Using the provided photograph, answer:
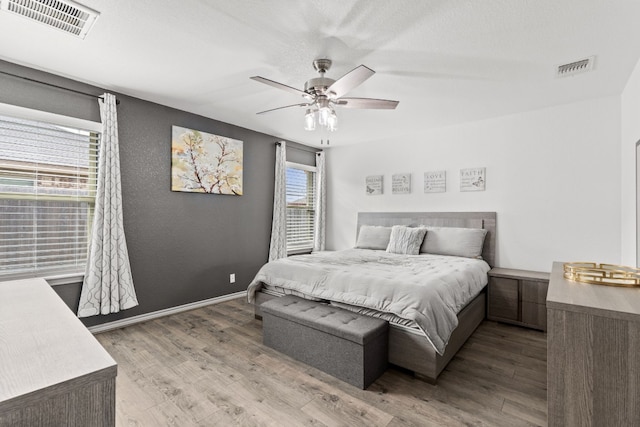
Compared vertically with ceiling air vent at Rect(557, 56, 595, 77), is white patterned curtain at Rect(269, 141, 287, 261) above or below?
below

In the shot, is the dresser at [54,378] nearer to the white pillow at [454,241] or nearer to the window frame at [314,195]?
the white pillow at [454,241]

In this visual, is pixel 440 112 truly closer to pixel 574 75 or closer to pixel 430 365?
pixel 574 75

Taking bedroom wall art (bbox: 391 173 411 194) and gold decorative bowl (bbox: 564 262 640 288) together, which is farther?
bedroom wall art (bbox: 391 173 411 194)

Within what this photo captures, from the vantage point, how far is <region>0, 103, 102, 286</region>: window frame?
2689 millimetres

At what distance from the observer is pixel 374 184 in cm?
531

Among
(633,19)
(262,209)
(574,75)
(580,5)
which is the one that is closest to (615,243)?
(574,75)

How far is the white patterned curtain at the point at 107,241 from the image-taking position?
3043mm

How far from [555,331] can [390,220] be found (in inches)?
146

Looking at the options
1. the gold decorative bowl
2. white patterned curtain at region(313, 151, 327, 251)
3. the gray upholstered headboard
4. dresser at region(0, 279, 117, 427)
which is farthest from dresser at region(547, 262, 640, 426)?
white patterned curtain at region(313, 151, 327, 251)

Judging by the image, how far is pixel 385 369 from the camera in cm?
242

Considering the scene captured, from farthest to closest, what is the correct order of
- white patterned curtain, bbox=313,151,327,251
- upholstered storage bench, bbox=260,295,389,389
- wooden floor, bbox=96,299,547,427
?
white patterned curtain, bbox=313,151,327,251 → upholstered storage bench, bbox=260,295,389,389 → wooden floor, bbox=96,299,547,427

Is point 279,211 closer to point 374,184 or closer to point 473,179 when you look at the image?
point 374,184

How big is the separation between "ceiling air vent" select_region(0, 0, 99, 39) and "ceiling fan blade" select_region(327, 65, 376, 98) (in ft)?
5.48

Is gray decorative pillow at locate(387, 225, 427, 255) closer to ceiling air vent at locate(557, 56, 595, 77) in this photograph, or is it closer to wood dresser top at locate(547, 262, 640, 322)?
ceiling air vent at locate(557, 56, 595, 77)
